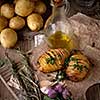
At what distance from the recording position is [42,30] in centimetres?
112

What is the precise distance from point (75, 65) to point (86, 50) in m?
0.10

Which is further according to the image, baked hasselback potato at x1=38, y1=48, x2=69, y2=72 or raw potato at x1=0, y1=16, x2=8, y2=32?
raw potato at x1=0, y1=16, x2=8, y2=32

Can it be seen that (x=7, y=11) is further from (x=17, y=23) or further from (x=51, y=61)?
(x=51, y=61)

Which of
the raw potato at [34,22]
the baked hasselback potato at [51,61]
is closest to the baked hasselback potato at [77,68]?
the baked hasselback potato at [51,61]

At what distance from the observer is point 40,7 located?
1.15 m

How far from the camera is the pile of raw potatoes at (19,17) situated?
1.10 metres

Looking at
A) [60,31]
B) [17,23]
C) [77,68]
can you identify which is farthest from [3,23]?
[77,68]

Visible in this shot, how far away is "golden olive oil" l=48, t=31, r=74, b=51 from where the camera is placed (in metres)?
1.04

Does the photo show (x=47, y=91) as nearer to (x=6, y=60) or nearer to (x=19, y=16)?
(x=6, y=60)

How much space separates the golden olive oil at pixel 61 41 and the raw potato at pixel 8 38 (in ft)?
0.31

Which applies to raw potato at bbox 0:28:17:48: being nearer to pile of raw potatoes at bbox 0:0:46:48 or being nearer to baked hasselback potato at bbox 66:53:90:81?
pile of raw potatoes at bbox 0:0:46:48

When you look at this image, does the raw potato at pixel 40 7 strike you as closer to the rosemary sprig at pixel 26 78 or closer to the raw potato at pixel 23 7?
the raw potato at pixel 23 7

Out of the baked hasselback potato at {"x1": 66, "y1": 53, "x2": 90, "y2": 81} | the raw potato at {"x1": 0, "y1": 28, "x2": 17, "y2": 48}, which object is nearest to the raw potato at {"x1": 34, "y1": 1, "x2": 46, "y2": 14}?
the raw potato at {"x1": 0, "y1": 28, "x2": 17, "y2": 48}

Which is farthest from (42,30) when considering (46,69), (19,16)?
(46,69)
